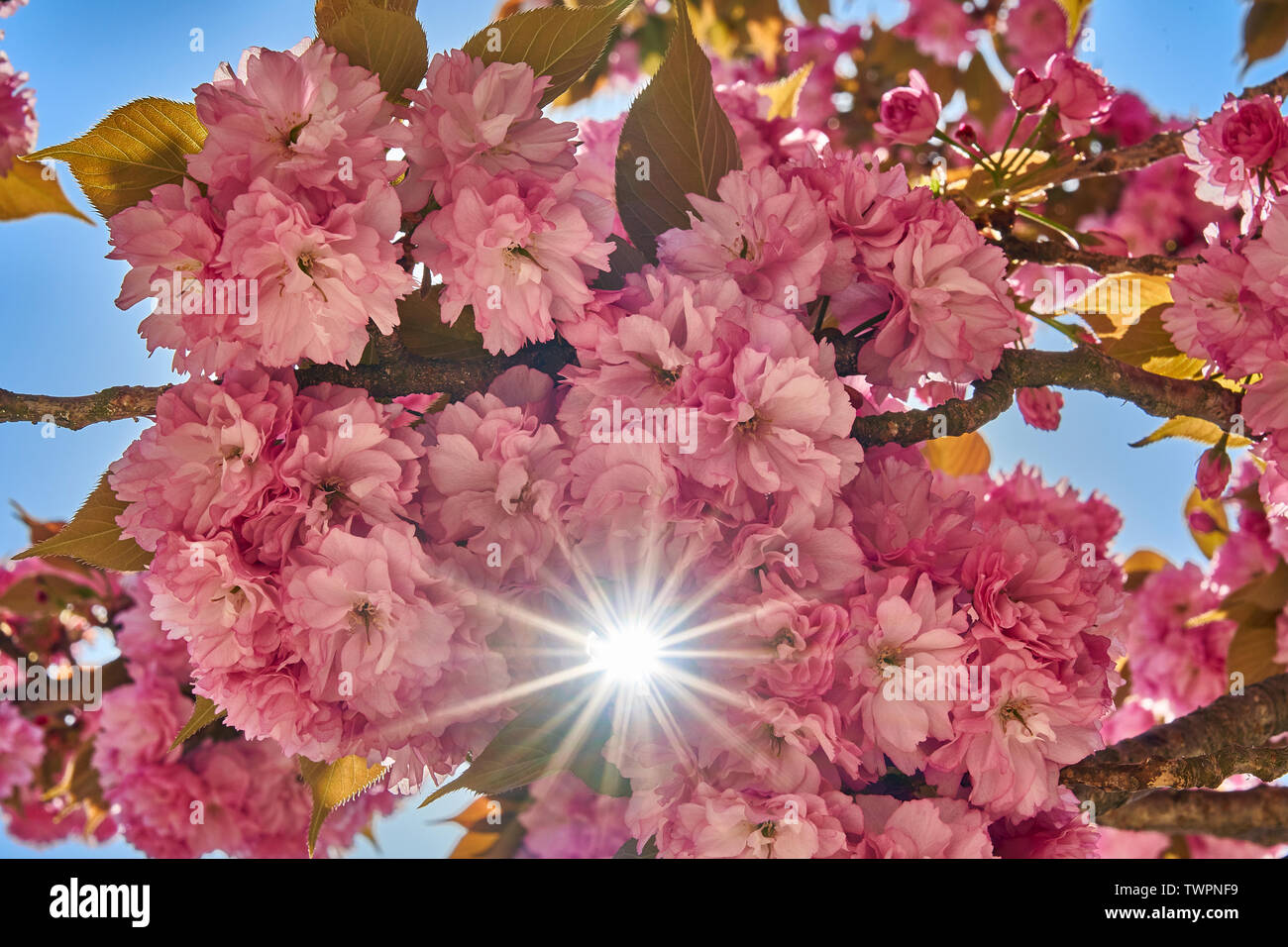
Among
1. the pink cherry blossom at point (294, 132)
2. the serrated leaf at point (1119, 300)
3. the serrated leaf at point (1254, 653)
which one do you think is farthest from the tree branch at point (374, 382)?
the serrated leaf at point (1254, 653)

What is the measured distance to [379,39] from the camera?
1.73 feet

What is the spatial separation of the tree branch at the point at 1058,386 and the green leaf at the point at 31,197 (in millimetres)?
905

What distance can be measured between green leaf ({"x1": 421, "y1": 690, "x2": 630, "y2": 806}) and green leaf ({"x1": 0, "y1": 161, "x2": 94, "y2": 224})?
829 mm

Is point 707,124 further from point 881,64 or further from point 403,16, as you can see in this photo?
point 881,64

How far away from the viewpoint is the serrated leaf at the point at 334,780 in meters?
0.62

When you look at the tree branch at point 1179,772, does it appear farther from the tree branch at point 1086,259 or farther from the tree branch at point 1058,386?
the tree branch at point 1086,259

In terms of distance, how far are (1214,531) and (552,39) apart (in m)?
1.24

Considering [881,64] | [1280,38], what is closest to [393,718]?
[1280,38]

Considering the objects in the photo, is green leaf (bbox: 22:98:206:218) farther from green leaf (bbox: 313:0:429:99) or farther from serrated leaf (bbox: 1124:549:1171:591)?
serrated leaf (bbox: 1124:549:1171:591)

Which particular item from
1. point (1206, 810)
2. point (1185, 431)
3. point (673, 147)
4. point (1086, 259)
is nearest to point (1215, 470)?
point (1185, 431)

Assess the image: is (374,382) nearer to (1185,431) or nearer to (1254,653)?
(1185,431)

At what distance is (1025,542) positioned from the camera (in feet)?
1.75

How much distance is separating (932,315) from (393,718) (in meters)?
0.40

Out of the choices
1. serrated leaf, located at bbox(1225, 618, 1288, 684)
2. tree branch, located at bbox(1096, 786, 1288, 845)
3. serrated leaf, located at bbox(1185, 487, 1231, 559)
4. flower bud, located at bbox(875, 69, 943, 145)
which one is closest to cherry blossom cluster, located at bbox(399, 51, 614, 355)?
Result: flower bud, located at bbox(875, 69, 943, 145)
